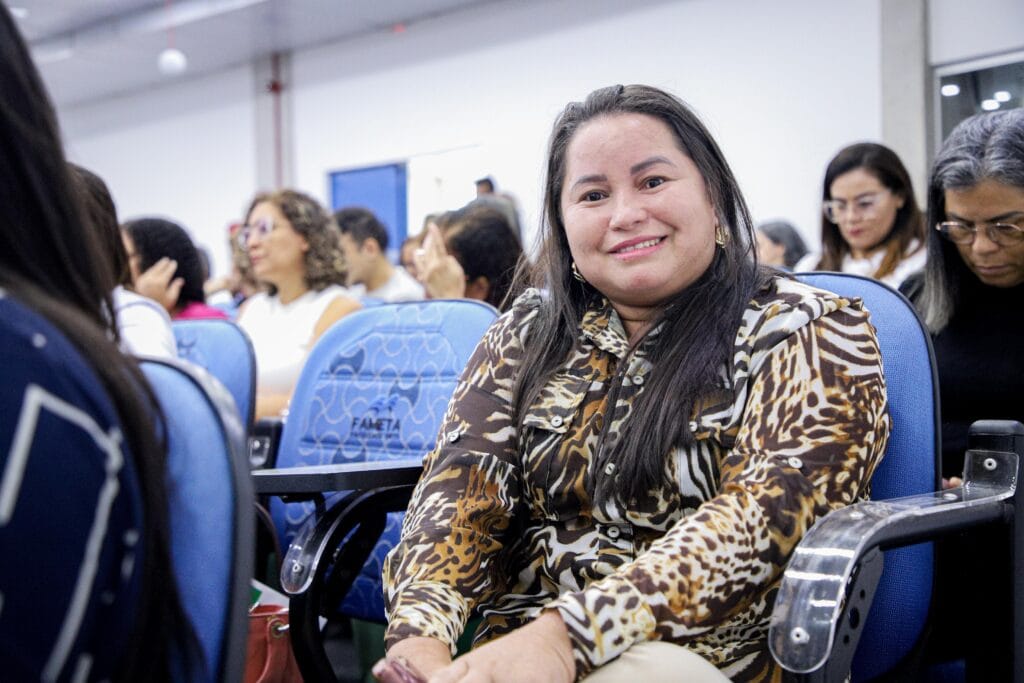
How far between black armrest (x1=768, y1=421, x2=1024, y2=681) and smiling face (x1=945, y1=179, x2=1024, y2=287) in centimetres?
49

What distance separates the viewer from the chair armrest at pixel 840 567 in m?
0.89

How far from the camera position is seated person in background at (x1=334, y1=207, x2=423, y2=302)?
4566 mm

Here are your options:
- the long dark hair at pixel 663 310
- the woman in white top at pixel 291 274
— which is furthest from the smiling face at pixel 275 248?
the long dark hair at pixel 663 310

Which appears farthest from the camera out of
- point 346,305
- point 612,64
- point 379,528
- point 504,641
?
point 612,64

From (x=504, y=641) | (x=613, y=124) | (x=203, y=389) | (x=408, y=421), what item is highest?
(x=613, y=124)

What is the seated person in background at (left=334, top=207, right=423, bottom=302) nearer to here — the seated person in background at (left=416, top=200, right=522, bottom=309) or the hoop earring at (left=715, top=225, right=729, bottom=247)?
the seated person in background at (left=416, top=200, right=522, bottom=309)

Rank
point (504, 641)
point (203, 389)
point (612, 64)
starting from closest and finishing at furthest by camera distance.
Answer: point (203, 389), point (504, 641), point (612, 64)

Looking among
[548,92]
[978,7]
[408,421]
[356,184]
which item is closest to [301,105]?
[356,184]

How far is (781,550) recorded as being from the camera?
1076 mm

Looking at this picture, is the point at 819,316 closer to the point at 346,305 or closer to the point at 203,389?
the point at 203,389

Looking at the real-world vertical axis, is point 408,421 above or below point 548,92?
below

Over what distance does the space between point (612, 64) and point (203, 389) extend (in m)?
6.29

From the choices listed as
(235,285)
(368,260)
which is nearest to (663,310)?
(368,260)

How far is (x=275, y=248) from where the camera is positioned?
10.2 feet
